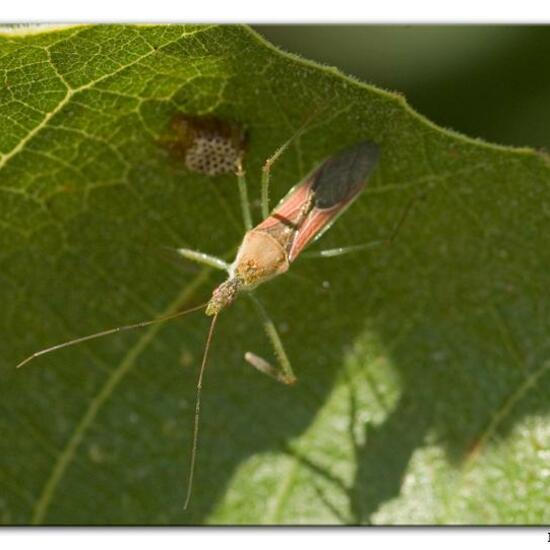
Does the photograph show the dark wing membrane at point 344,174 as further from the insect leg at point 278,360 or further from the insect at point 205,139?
the insect leg at point 278,360

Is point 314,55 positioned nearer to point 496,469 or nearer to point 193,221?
point 193,221

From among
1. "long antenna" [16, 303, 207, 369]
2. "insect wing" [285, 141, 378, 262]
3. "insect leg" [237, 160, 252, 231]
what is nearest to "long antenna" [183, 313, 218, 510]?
"long antenna" [16, 303, 207, 369]

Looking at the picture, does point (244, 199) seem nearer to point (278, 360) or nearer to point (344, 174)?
point (344, 174)

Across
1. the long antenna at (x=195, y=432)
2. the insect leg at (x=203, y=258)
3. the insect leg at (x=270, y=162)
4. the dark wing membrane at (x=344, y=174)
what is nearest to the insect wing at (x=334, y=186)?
the dark wing membrane at (x=344, y=174)

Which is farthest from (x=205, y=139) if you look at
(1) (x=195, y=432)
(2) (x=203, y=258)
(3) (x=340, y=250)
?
(1) (x=195, y=432)

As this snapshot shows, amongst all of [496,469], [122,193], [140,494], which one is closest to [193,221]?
[122,193]

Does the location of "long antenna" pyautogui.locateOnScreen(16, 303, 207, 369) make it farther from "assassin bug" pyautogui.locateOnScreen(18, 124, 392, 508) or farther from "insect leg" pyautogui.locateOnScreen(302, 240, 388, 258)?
"insect leg" pyautogui.locateOnScreen(302, 240, 388, 258)
